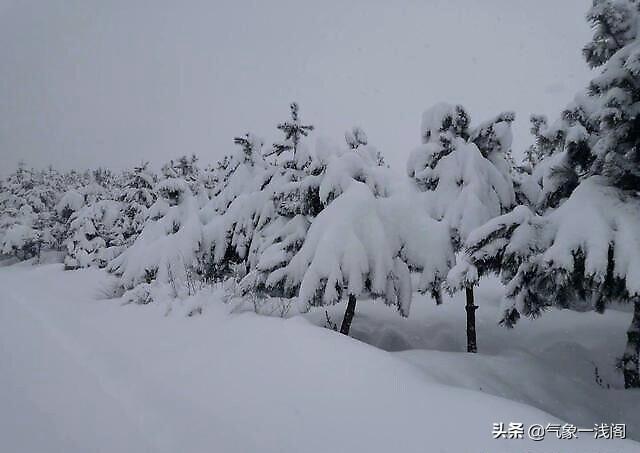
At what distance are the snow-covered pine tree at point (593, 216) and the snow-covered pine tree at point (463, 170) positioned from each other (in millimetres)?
2646

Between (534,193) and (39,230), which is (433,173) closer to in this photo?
(534,193)

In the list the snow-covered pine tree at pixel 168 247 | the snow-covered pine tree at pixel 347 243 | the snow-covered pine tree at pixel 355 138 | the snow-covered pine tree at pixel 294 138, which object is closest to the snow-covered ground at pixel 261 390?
the snow-covered pine tree at pixel 347 243

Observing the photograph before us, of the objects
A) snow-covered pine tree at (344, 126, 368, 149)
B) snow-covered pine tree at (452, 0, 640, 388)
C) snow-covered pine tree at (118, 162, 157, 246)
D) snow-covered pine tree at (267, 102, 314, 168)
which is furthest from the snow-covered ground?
snow-covered pine tree at (118, 162, 157, 246)

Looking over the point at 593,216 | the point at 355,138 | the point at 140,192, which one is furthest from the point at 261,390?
the point at 140,192

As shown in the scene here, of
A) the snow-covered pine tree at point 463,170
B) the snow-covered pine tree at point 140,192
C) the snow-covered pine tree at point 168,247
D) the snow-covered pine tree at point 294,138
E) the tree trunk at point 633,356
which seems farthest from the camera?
the snow-covered pine tree at point 140,192

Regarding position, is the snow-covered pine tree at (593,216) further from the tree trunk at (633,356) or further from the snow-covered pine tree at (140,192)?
the snow-covered pine tree at (140,192)

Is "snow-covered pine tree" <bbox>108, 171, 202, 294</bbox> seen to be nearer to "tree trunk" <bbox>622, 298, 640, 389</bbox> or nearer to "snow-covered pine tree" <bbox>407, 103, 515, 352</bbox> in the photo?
"snow-covered pine tree" <bbox>407, 103, 515, 352</bbox>

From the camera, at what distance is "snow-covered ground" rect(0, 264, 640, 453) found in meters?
3.90

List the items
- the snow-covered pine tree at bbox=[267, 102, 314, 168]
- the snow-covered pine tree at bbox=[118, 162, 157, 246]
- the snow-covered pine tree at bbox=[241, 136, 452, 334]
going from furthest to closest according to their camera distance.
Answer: the snow-covered pine tree at bbox=[118, 162, 157, 246] < the snow-covered pine tree at bbox=[267, 102, 314, 168] < the snow-covered pine tree at bbox=[241, 136, 452, 334]

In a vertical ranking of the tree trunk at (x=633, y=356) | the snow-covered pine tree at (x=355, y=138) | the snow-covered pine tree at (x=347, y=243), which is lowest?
the tree trunk at (x=633, y=356)

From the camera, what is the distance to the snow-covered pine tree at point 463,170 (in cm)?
1026

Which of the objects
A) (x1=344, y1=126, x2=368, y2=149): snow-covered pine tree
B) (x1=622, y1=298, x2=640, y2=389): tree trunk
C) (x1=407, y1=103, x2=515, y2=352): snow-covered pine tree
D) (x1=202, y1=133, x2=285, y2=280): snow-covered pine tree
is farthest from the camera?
(x1=202, y1=133, x2=285, y2=280): snow-covered pine tree

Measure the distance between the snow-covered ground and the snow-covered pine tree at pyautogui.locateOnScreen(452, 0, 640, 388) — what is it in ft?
5.68

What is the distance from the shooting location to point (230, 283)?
10.8 metres
